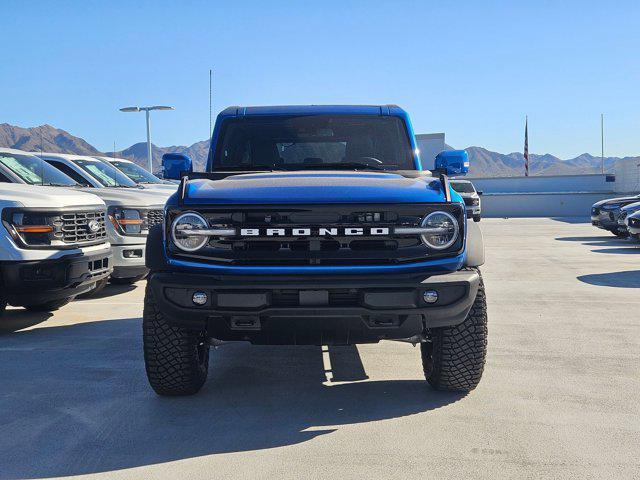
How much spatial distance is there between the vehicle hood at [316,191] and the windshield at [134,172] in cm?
889

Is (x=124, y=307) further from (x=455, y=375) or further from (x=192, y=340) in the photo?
(x=455, y=375)

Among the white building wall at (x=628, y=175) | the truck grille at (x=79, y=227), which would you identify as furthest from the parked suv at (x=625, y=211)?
the white building wall at (x=628, y=175)

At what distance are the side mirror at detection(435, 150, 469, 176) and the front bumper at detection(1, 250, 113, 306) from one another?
335 centimetres

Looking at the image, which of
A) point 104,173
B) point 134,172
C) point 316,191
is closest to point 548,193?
point 134,172

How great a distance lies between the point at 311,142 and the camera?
214 inches

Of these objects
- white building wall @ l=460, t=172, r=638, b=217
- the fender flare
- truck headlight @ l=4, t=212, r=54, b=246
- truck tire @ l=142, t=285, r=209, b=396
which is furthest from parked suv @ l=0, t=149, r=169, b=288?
white building wall @ l=460, t=172, r=638, b=217

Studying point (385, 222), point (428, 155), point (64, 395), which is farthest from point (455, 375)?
point (428, 155)

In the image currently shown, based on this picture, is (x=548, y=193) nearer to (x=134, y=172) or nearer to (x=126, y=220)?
(x=134, y=172)

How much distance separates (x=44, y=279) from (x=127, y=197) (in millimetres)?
2952

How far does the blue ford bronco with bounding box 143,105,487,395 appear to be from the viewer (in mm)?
3809

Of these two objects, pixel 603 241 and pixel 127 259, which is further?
pixel 603 241

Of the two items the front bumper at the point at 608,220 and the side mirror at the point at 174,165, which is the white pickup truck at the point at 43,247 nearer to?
the side mirror at the point at 174,165

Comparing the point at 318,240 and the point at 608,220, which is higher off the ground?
the point at 318,240

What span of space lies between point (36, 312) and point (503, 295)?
5421 millimetres
